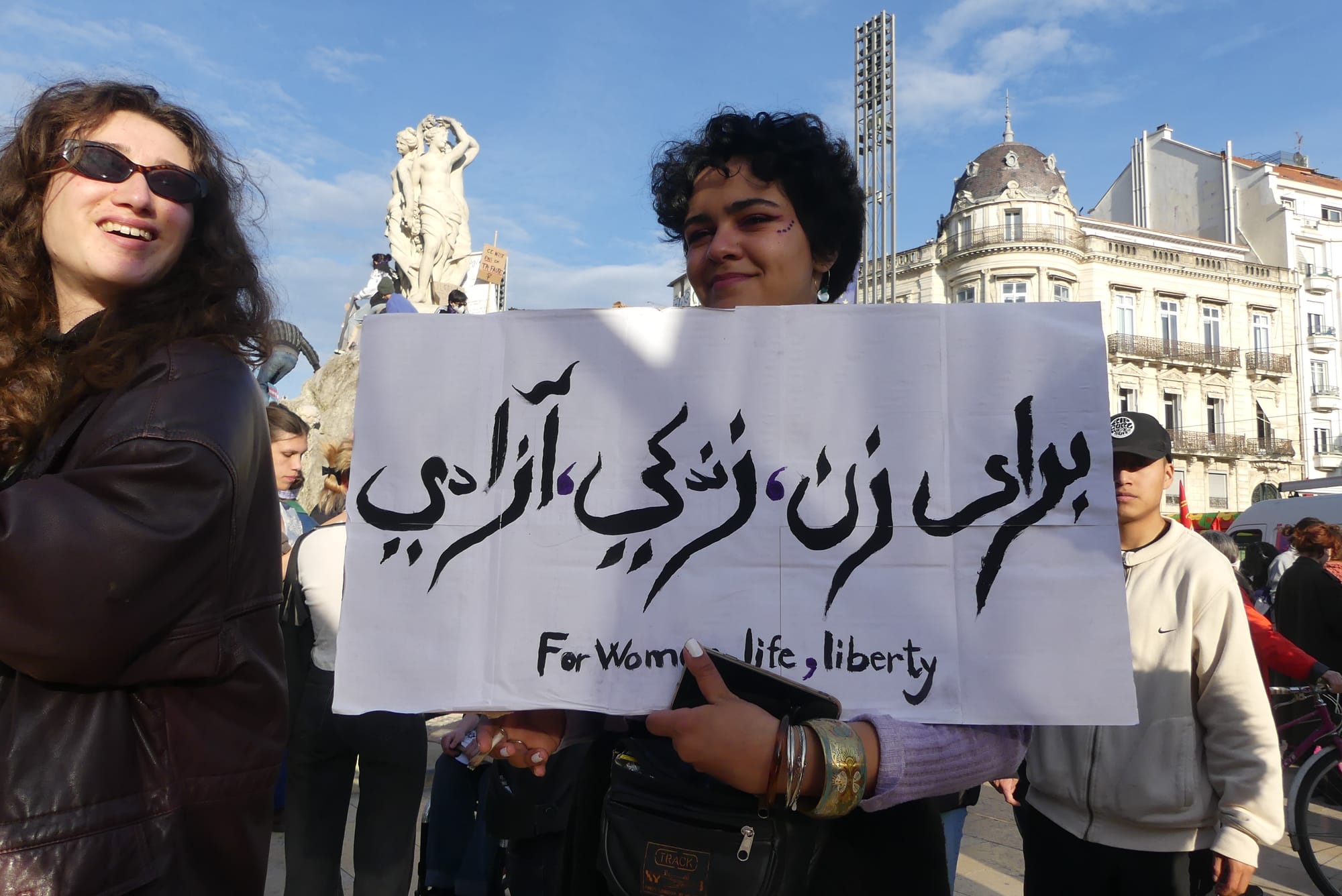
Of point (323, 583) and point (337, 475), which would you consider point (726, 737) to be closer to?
point (323, 583)

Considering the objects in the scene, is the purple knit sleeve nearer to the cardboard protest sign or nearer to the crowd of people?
the crowd of people

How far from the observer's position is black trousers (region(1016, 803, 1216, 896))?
8.08ft

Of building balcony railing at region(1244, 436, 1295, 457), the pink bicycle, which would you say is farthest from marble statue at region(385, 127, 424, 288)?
building balcony railing at region(1244, 436, 1295, 457)

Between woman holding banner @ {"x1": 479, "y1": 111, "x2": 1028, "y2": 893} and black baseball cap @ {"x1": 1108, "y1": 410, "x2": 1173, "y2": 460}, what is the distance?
60.6 inches

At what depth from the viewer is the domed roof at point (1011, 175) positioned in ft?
129

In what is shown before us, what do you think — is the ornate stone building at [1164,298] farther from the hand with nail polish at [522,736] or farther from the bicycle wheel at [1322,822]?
the hand with nail polish at [522,736]

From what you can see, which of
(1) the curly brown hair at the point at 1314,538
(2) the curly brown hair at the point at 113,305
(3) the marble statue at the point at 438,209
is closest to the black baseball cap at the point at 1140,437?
(2) the curly brown hair at the point at 113,305

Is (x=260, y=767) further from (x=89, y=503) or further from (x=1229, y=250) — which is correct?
(x=1229, y=250)

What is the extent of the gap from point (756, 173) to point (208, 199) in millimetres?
1054

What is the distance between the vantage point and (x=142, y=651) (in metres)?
1.26

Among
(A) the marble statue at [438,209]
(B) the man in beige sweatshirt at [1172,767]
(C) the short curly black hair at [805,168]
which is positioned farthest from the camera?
(A) the marble statue at [438,209]

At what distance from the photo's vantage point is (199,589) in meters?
1.32

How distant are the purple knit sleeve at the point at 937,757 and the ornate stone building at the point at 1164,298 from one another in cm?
3759

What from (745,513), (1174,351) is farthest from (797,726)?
(1174,351)
